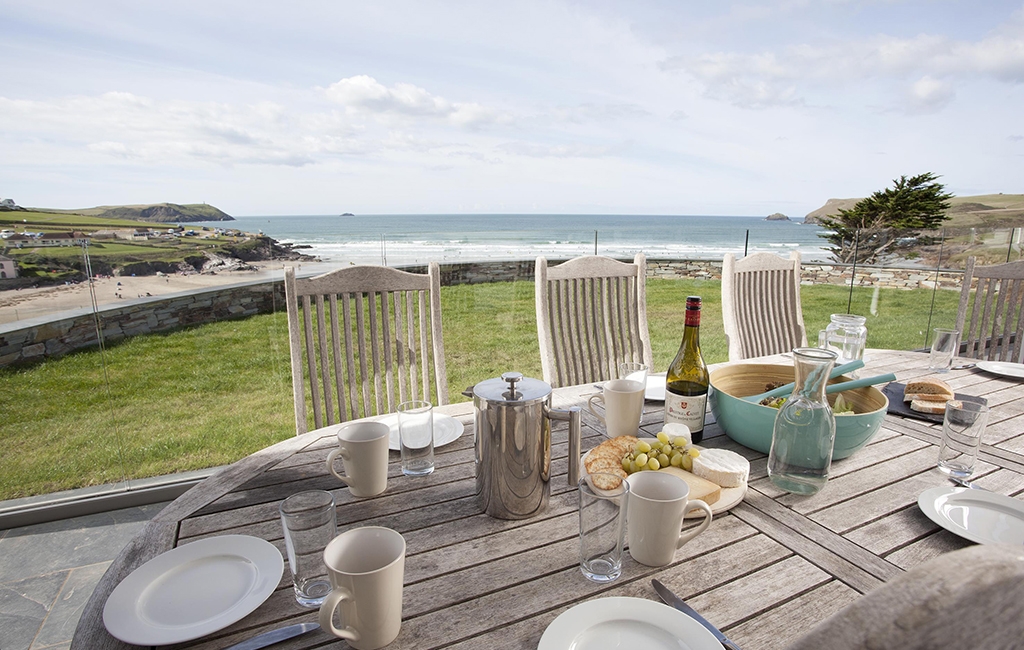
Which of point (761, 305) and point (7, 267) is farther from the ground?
point (7, 267)

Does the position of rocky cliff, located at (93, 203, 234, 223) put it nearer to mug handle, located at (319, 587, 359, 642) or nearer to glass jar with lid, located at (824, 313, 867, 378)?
mug handle, located at (319, 587, 359, 642)

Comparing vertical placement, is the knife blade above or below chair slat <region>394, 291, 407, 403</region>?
below

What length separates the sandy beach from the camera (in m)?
2.12

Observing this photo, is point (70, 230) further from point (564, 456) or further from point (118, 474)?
point (564, 456)

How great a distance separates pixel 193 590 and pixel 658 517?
623 millimetres

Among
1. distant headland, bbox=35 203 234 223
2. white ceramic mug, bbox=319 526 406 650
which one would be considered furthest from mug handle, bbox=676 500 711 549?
distant headland, bbox=35 203 234 223

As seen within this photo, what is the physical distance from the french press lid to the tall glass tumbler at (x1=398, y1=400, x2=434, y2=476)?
0.21 meters

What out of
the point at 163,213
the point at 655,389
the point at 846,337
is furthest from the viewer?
the point at 163,213

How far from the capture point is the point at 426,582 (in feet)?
2.22

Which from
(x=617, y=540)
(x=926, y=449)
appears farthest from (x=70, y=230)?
(x=926, y=449)

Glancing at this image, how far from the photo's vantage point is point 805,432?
867 mm

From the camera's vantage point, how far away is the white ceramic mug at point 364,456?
0.87 meters

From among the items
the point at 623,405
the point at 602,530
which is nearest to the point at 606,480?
the point at 602,530

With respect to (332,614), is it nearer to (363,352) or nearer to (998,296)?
(363,352)
